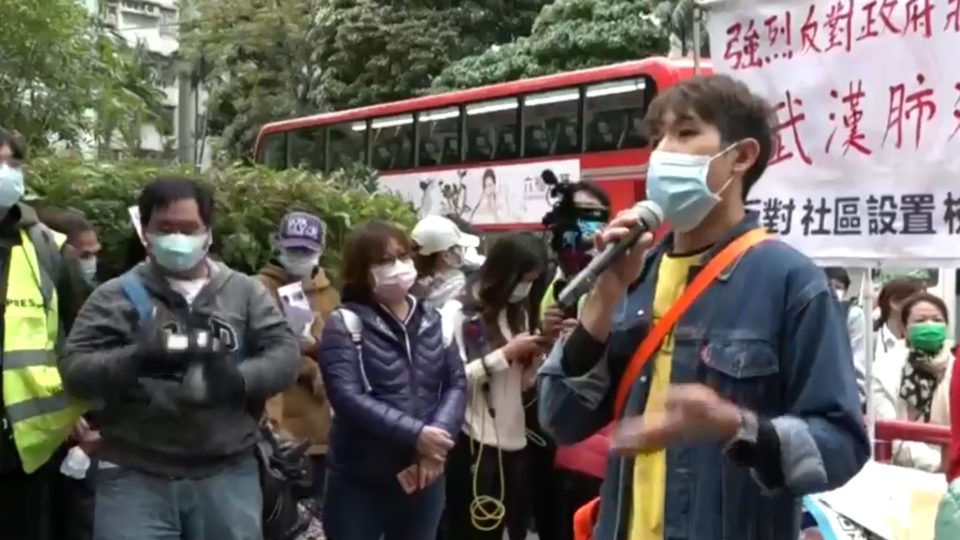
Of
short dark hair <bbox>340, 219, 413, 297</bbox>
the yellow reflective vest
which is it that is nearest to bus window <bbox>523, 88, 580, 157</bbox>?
short dark hair <bbox>340, 219, 413, 297</bbox>

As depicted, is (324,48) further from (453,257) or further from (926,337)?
(926,337)

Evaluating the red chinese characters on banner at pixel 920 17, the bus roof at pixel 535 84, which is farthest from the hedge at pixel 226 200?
the bus roof at pixel 535 84

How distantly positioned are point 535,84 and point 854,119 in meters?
13.7

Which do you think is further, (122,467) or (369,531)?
(369,531)

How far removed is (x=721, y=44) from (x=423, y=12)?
2435 centimetres

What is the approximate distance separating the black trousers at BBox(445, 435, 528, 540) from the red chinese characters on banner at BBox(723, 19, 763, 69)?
1885 mm

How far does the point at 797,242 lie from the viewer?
5.29 metres

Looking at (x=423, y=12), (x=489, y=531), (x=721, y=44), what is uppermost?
(x=423, y=12)

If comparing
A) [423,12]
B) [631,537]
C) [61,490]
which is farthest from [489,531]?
[423,12]

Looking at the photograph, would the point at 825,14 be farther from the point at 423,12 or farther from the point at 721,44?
the point at 423,12

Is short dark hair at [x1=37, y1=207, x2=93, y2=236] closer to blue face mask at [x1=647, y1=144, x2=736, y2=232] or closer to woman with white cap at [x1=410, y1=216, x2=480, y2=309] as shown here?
woman with white cap at [x1=410, y1=216, x2=480, y2=309]

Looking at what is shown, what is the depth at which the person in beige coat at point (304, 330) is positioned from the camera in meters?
6.40

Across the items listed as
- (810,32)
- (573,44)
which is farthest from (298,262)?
(573,44)

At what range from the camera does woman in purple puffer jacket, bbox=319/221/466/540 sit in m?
5.41
